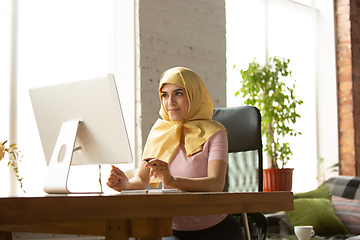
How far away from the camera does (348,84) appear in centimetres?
483

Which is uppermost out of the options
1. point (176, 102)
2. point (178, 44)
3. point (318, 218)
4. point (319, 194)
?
point (178, 44)

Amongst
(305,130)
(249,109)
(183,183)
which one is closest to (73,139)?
(183,183)

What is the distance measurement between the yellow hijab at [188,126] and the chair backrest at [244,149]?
0.71 feet

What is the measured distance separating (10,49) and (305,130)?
357cm

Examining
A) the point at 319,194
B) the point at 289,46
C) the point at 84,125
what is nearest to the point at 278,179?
the point at 319,194

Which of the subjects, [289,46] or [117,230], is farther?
[289,46]

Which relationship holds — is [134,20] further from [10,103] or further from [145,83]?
[10,103]

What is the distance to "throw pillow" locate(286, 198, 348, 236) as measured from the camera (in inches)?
117

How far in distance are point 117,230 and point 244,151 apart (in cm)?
116

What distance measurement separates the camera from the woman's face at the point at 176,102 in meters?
1.78

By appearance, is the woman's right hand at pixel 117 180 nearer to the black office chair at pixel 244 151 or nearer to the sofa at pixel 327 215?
the black office chair at pixel 244 151

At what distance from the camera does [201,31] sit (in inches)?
133

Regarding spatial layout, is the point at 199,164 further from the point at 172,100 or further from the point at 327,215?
the point at 327,215

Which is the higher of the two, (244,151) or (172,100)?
(172,100)
